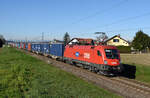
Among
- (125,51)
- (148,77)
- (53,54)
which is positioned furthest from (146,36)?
(148,77)

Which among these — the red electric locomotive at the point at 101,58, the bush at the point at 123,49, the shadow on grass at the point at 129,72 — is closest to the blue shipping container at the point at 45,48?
the red electric locomotive at the point at 101,58

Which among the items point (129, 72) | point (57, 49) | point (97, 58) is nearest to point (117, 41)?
point (57, 49)

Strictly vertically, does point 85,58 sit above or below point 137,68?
above

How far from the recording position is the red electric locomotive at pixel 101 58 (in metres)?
16.7

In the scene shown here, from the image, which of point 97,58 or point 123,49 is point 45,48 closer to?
point 97,58

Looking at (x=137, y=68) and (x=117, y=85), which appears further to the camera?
(x=137, y=68)

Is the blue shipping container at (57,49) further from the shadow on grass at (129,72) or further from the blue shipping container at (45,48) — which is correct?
the shadow on grass at (129,72)

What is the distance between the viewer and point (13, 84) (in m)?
11.7

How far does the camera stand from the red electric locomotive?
16672 millimetres

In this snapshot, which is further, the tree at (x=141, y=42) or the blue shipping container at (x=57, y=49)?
the tree at (x=141, y=42)

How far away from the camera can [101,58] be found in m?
17.1

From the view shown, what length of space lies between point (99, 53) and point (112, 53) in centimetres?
141

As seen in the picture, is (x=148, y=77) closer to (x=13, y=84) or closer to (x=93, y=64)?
(x=93, y=64)

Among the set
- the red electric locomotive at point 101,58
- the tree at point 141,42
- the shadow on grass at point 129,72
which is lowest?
the shadow on grass at point 129,72
